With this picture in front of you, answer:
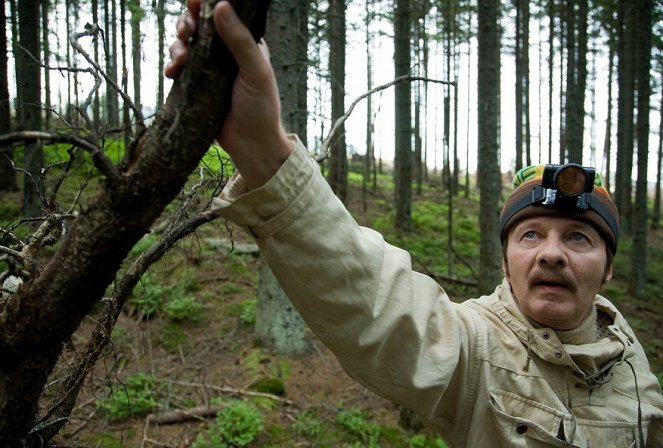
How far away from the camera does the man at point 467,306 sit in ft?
3.77

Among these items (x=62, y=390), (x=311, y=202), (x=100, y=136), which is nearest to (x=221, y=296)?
(x=62, y=390)

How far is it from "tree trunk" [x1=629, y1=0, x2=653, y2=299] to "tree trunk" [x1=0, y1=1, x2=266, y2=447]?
12.1 m

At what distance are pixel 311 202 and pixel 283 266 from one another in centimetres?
19

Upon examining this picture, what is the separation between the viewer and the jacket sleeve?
1180mm

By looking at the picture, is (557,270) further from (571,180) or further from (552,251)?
(571,180)

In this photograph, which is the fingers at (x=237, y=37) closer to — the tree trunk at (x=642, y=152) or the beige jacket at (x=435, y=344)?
the beige jacket at (x=435, y=344)

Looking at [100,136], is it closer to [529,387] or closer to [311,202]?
[311,202]

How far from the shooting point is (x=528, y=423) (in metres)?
1.57

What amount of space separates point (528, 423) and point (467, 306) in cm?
49

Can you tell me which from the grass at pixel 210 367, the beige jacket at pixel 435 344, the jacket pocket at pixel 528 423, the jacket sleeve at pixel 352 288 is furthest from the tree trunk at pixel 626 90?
the jacket sleeve at pixel 352 288

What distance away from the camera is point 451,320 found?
160 centimetres

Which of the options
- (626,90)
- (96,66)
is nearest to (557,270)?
(96,66)

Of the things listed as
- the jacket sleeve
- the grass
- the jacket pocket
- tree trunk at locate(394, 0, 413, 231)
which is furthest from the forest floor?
tree trunk at locate(394, 0, 413, 231)

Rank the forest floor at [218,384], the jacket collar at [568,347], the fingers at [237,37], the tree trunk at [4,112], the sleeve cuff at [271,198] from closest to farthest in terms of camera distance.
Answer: the fingers at [237,37] < the sleeve cuff at [271,198] < the jacket collar at [568,347] < the tree trunk at [4,112] < the forest floor at [218,384]
